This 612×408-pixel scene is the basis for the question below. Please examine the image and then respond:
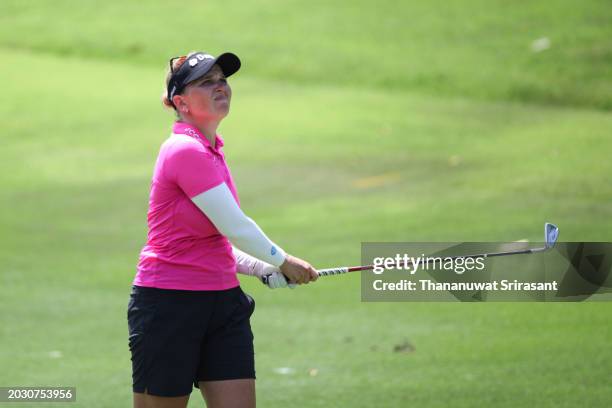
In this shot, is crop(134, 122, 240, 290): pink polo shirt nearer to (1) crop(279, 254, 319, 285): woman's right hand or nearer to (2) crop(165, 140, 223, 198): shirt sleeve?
→ (2) crop(165, 140, 223, 198): shirt sleeve

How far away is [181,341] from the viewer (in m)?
4.56

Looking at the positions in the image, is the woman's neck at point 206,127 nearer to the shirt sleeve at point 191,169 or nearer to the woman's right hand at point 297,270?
the shirt sleeve at point 191,169

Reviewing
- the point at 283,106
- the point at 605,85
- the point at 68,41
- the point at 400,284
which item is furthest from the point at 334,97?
the point at 400,284

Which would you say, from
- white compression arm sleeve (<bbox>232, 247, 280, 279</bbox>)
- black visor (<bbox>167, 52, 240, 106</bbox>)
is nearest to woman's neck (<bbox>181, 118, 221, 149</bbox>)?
black visor (<bbox>167, 52, 240, 106</bbox>)

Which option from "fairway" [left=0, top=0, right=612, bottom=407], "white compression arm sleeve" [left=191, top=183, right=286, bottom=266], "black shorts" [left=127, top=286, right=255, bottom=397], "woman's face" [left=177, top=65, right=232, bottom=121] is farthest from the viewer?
"fairway" [left=0, top=0, right=612, bottom=407]

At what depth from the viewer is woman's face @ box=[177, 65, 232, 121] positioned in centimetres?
466

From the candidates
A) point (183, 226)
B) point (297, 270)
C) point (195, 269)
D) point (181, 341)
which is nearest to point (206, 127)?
point (183, 226)

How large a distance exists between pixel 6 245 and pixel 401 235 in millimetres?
4242

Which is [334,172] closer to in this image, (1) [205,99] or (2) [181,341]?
(1) [205,99]

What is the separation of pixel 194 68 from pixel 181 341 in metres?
1.07

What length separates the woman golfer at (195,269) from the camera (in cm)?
447

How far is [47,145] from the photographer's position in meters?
19.3

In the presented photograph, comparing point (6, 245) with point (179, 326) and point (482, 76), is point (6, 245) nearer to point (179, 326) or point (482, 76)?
point (179, 326)

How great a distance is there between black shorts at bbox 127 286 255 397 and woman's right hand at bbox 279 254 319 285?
249 millimetres
